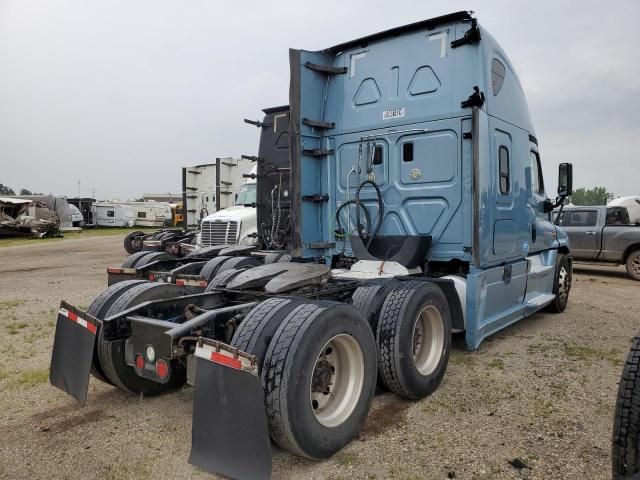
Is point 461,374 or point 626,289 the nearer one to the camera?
point 461,374

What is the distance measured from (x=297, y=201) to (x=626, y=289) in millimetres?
8305

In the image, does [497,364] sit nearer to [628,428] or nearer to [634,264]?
[628,428]

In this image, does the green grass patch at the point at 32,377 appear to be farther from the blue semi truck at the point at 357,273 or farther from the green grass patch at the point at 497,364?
the green grass patch at the point at 497,364

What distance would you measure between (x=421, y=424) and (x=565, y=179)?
4.86m

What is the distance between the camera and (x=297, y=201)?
581 centimetres

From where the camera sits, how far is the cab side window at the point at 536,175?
6.63 metres

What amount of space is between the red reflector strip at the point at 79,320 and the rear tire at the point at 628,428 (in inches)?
121

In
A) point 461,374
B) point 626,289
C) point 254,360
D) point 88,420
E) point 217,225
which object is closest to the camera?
point 254,360

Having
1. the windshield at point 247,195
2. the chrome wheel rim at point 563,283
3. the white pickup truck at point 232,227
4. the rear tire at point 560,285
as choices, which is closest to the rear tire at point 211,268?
the white pickup truck at point 232,227

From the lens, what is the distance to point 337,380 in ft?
10.8

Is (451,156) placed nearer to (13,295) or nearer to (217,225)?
(217,225)

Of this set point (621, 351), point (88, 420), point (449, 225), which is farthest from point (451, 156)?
point (88, 420)

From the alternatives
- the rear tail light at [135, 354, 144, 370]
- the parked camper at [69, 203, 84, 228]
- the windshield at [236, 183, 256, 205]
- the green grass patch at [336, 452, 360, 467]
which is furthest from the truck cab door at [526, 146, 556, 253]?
the parked camper at [69, 203, 84, 228]

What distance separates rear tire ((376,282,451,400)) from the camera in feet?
12.5
